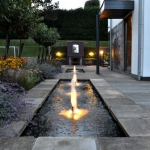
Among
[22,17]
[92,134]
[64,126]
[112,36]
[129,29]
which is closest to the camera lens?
[92,134]

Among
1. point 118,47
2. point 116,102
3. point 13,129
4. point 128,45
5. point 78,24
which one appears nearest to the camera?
point 13,129

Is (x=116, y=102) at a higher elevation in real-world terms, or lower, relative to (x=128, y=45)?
lower

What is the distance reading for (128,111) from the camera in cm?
353

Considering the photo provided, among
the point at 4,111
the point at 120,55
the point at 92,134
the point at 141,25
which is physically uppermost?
the point at 141,25

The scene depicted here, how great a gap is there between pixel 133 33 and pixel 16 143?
7.84 metres

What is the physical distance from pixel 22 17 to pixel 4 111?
486cm

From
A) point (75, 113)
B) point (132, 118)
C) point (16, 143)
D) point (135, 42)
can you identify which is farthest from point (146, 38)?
point (16, 143)

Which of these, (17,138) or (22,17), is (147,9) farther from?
(17,138)

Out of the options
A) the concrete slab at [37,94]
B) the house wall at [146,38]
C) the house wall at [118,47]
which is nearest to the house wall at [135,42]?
the house wall at [146,38]

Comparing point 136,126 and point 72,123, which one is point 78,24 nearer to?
point 72,123

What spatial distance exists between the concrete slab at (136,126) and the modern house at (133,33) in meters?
5.17

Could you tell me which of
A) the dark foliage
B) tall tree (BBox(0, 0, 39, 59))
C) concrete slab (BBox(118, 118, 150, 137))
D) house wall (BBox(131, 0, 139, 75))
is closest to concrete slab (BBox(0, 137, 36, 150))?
concrete slab (BBox(118, 118, 150, 137))

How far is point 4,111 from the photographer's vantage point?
2.83 meters

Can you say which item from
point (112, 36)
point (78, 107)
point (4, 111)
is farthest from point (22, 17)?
point (112, 36)
